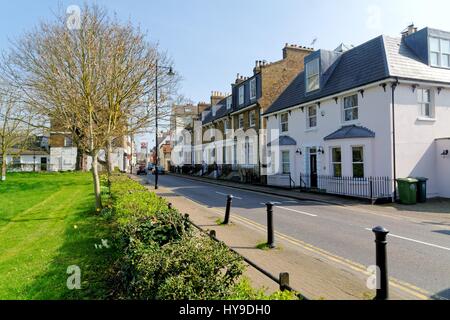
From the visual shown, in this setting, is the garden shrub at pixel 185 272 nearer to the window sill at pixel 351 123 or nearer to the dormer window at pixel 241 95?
the window sill at pixel 351 123

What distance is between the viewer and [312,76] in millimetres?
21781

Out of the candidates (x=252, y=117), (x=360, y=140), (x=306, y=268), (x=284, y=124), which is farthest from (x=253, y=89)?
(x=306, y=268)

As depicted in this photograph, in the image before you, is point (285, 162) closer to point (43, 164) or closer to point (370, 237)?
point (370, 237)

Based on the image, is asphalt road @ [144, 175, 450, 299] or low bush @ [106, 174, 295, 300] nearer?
low bush @ [106, 174, 295, 300]

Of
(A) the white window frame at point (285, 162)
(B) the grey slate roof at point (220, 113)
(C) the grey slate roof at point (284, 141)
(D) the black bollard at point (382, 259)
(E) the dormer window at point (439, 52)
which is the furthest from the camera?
(B) the grey slate roof at point (220, 113)

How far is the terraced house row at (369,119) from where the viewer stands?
1573cm

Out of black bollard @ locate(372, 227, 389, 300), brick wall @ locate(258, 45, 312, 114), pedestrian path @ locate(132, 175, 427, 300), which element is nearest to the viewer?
black bollard @ locate(372, 227, 389, 300)

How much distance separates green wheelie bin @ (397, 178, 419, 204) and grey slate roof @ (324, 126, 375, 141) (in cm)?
285

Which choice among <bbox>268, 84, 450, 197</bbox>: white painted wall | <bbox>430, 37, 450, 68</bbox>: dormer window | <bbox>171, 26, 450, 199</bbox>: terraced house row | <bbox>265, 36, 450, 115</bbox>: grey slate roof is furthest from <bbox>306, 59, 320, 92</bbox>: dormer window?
<bbox>430, 37, 450, 68</bbox>: dormer window

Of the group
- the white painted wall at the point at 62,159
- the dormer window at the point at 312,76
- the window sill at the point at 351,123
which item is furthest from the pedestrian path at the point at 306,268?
the white painted wall at the point at 62,159

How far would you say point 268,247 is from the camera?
24.8 ft

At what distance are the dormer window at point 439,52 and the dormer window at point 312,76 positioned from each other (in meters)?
6.58

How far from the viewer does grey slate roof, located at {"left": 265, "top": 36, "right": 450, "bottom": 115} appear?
16125mm

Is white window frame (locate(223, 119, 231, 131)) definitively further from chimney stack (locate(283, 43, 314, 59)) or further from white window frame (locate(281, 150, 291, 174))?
white window frame (locate(281, 150, 291, 174))
